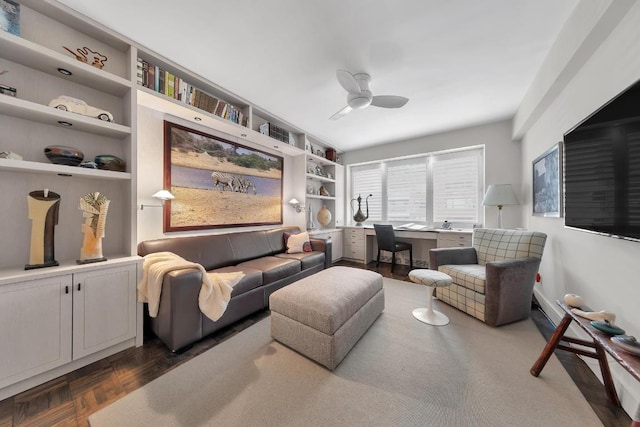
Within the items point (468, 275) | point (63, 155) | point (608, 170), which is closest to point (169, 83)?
point (63, 155)

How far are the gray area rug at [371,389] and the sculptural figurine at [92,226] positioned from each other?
3.58 feet

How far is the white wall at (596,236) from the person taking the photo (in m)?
1.25

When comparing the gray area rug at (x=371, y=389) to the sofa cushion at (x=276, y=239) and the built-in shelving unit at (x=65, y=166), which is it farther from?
the sofa cushion at (x=276, y=239)

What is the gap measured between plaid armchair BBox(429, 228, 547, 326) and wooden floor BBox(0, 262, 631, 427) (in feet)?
A: 1.62

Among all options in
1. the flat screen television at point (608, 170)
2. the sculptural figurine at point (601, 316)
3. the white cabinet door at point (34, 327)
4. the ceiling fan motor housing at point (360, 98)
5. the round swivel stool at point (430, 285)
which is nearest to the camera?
the flat screen television at point (608, 170)

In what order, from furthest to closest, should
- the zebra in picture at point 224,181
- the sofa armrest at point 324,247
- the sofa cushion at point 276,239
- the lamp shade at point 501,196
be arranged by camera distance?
the sofa armrest at point 324,247 → the sofa cushion at point 276,239 → the lamp shade at point 501,196 → the zebra in picture at point 224,181

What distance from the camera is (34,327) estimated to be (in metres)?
1.40

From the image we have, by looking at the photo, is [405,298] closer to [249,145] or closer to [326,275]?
[326,275]

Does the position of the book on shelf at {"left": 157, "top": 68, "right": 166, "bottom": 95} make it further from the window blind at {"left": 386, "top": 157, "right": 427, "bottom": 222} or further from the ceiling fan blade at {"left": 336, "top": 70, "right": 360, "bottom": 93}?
the window blind at {"left": 386, "top": 157, "right": 427, "bottom": 222}

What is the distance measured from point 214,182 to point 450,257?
3.28 m

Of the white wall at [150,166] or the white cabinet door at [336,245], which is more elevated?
the white wall at [150,166]

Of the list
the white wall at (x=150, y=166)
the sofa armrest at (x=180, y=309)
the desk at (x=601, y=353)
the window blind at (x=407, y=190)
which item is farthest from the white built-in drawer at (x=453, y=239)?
the white wall at (x=150, y=166)

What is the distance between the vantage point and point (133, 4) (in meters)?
1.59

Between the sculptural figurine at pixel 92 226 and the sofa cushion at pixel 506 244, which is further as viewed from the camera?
the sofa cushion at pixel 506 244
